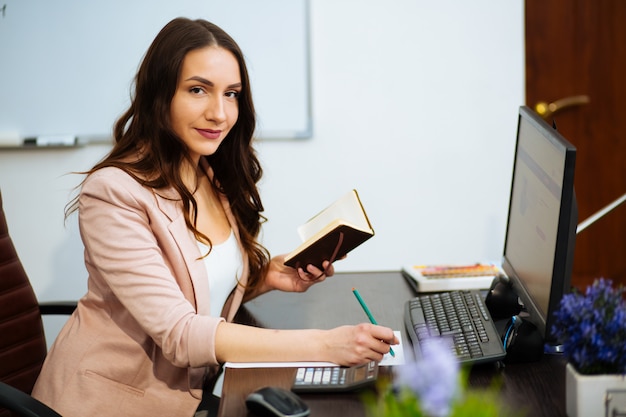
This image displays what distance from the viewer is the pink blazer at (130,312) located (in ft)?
4.36

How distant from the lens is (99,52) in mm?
2812

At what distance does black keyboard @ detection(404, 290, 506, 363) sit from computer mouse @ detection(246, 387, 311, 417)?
12.1 inches

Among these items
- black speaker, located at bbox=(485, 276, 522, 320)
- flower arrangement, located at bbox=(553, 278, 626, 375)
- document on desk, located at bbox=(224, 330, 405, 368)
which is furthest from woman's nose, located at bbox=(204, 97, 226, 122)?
flower arrangement, located at bbox=(553, 278, 626, 375)

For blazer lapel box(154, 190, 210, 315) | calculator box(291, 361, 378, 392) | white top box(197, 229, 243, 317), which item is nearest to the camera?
calculator box(291, 361, 378, 392)

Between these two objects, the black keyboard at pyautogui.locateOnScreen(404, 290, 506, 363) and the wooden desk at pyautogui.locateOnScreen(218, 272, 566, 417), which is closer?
the wooden desk at pyautogui.locateOnScreen(218, 272, 566, 417)

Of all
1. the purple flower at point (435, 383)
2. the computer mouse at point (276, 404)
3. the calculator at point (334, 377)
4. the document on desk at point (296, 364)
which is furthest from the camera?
the document on desk at point (296, 364)

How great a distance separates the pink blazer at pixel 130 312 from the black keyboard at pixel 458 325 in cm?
40

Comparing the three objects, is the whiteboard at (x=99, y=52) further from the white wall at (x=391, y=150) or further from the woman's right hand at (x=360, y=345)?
the woman's right hand at (x=360, y=345)

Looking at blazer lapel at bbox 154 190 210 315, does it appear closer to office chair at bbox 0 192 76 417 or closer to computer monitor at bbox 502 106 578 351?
office chair at bbox 0 192 76 417

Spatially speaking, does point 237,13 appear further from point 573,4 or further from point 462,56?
point 573,4

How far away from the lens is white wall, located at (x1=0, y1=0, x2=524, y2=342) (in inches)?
113

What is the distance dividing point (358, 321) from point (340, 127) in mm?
1433

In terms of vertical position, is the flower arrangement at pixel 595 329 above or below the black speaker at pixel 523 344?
above

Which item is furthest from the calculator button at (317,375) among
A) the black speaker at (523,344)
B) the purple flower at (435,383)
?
the purple flower at (435,383)
